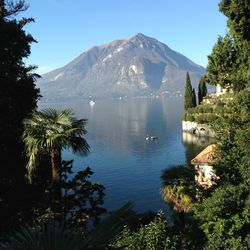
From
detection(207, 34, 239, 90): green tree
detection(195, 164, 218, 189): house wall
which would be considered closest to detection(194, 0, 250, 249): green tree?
detection(207, 34, 239, 90): green tree

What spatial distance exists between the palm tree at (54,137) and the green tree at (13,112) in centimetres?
231

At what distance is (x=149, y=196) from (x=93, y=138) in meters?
78.1

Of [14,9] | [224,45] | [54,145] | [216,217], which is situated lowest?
[216,217]

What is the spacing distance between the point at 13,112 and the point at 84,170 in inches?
171

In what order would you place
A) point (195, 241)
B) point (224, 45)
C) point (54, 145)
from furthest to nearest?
point (224, 45), point (195, 241), point (54, 145)

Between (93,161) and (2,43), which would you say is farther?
(93,161)

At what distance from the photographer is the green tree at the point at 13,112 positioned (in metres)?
→ 15.9

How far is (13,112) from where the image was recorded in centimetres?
1730

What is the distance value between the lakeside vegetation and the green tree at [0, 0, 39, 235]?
0.13 ft

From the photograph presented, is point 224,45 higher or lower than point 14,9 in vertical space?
lower

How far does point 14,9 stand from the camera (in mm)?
19234

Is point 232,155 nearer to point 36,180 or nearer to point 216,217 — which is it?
point 216,217

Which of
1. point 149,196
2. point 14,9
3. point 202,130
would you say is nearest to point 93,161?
point 149,196

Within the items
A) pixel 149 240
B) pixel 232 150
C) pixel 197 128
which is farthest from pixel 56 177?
pixel 197 128
